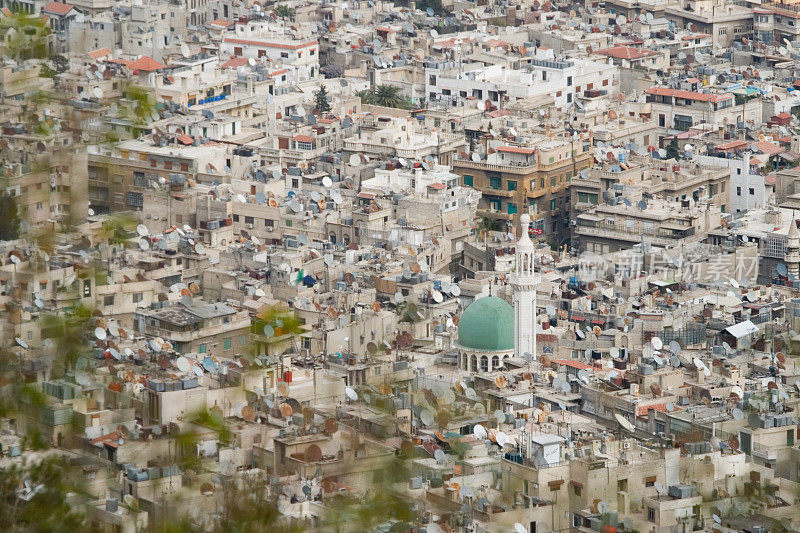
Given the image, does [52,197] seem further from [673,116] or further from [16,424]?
[673,116]

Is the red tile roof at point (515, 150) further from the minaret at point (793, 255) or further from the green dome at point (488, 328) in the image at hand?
the green dome at point (488, 328)

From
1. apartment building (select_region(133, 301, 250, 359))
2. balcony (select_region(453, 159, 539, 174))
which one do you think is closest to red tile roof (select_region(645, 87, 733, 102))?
balcony (select_region(453, 159, 539, 174))

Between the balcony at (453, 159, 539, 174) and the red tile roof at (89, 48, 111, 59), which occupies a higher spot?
the red tile roof at (89, 48, 111, 59)

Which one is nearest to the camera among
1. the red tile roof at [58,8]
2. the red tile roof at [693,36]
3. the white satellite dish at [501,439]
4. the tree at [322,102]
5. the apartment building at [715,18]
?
the white satellite dish at [501,439]

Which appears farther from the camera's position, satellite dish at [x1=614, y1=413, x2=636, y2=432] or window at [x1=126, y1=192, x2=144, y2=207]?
window at [x1=126, y1=192, x2=144, y2=207]

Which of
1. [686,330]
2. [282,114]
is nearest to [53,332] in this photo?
[686,330]

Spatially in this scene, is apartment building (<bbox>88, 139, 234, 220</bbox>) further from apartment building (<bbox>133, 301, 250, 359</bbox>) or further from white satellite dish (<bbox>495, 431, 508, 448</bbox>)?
white satellite dish (<bbox>495, 431, 508, 448</bbox>)

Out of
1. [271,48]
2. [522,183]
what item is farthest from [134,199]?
[271,48]

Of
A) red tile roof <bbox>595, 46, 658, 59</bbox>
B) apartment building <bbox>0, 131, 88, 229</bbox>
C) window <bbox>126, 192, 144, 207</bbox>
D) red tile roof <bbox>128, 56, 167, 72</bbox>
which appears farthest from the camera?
red tile roof <bbox>595, 46, 658, 59</bbox>

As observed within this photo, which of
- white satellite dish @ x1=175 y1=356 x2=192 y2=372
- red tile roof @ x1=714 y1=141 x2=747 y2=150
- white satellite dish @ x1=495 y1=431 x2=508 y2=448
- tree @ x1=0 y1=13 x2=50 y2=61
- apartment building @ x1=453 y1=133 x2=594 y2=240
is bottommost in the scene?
apartment building @ x1=453 y1=133 x2=594 y2=240

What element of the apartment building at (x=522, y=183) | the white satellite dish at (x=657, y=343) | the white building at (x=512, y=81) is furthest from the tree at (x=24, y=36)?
the white building at (x=512, y=81)
